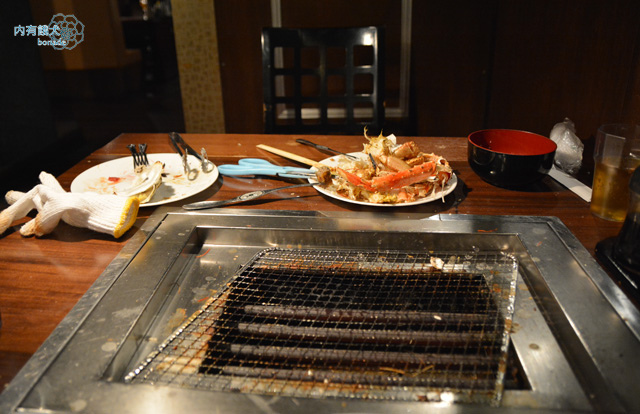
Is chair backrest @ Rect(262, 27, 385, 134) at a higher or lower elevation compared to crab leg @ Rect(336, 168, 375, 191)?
higher

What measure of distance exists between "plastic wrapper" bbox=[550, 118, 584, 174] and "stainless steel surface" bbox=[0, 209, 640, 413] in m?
0.45

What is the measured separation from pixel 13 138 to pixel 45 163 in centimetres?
34

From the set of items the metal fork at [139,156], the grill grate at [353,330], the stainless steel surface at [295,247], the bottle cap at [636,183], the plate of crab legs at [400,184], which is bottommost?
the grill grate at [353,330]

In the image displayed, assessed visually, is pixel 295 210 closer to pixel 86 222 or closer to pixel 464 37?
pixel 86 222

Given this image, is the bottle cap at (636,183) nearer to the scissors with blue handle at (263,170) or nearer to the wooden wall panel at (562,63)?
the scissors with blue handle at (263,170)

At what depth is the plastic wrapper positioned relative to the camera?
1305 mm

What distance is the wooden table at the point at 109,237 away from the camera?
0.74m

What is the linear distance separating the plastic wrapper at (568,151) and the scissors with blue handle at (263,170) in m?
0.74

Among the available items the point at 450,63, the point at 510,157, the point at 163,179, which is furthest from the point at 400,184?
the point at 450,63

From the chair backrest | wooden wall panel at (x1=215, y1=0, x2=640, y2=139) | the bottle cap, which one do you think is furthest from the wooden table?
wooden wall panel at (x1=215, y1=0, x2=640, y2=139)

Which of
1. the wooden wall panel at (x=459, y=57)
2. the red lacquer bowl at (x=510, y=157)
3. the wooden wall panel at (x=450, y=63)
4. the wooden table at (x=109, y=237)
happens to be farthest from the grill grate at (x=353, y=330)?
the wooden wall panel at (x=450, y=63)

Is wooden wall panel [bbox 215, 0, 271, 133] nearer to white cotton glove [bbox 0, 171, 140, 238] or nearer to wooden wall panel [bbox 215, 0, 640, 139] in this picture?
wooden wall panel [bbox 215, 0, 640, 139]

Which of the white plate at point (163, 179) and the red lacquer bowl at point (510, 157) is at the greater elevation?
the red lacquer bowl at point (510, 157)

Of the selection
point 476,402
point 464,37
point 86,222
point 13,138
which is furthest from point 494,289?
point 13,138
